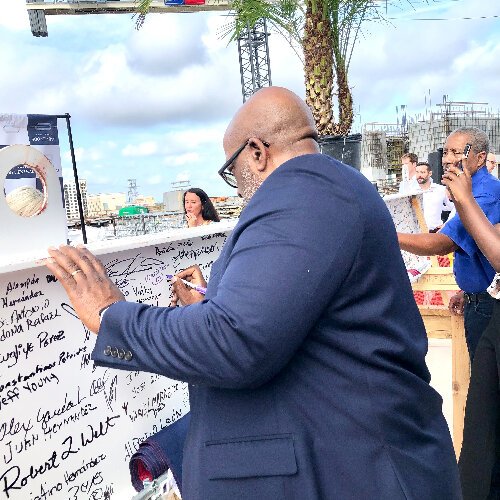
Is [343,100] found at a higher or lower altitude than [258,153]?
higher

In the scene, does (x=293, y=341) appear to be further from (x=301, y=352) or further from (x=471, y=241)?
(x=471, y=241)

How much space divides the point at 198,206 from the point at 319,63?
1.81 metres

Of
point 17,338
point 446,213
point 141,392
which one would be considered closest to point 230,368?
point 17,338

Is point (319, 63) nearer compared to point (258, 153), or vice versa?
point (258, 153)

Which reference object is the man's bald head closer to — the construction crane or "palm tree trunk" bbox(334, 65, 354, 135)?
"palm tree trunk" bbox(334, 65, 354, 135)

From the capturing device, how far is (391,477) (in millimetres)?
1144

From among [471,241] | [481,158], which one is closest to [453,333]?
[471,241]

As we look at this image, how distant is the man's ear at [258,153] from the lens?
1211 mm

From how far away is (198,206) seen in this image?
227 inches

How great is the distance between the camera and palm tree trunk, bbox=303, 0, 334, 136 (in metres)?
5.52

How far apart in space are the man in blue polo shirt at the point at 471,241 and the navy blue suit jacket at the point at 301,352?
186cm

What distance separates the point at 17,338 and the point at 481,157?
7.97ft

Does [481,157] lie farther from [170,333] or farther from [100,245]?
[170,333]

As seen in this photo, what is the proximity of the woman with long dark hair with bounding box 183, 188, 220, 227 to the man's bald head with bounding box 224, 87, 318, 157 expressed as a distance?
14.8 ft
